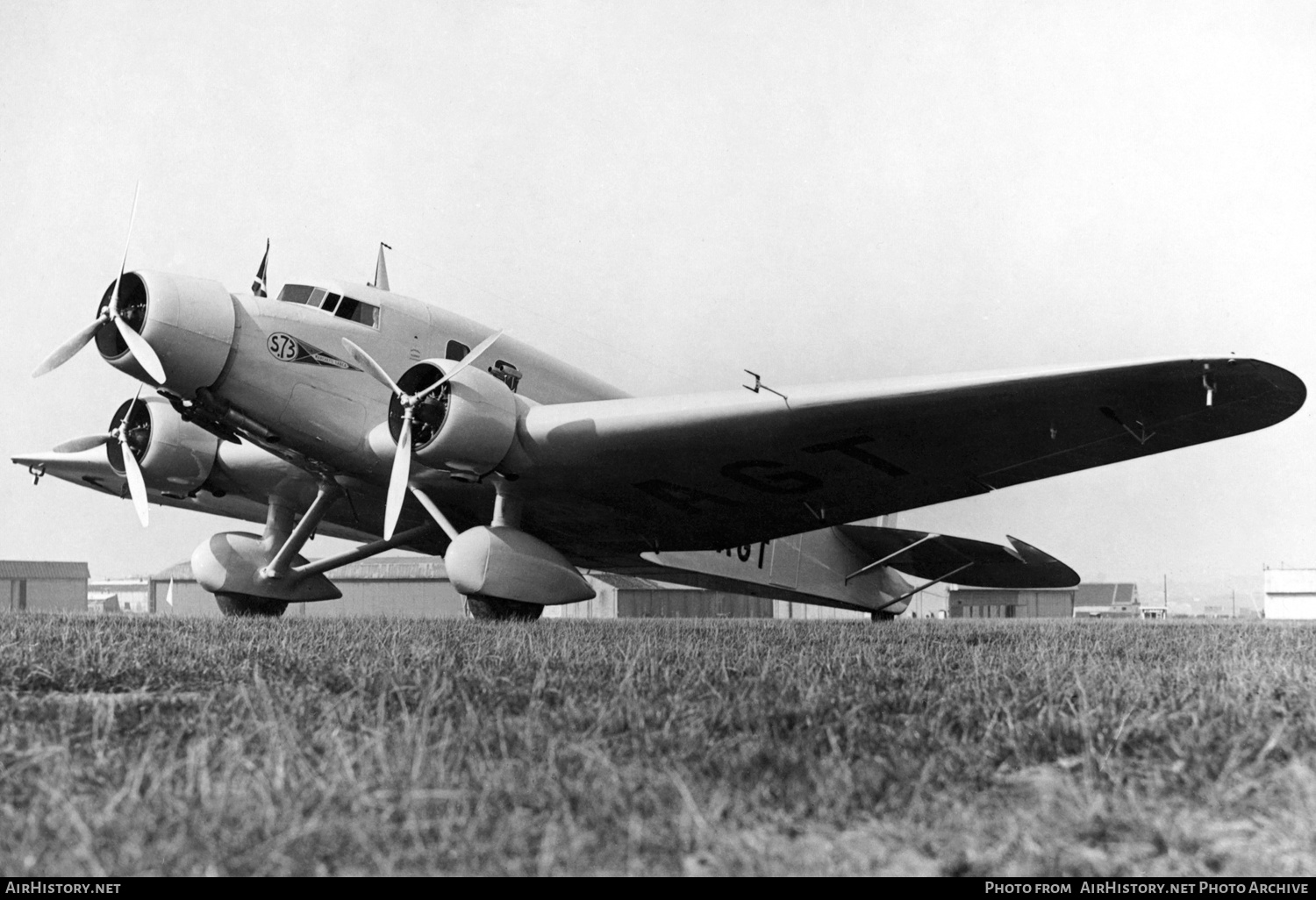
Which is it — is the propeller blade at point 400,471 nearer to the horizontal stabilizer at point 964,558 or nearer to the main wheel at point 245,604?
the main wheel at point 245,604

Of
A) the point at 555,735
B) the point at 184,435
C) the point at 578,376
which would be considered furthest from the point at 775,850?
the point at 184,435

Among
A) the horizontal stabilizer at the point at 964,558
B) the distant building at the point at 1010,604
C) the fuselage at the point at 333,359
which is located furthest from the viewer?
the distant building at the point at 1010,604

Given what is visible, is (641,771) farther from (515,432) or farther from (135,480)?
(135,480)

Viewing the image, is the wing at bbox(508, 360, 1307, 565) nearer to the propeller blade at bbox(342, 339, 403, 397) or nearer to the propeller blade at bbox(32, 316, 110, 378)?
the propeller blade at bbox(342, 339, 403, 397)

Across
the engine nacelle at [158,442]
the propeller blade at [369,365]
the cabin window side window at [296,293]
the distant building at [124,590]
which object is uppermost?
the cabin window side window at [296,293]

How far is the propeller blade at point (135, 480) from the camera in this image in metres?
14.2

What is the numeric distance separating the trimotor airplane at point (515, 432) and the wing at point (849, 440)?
33 millimetres

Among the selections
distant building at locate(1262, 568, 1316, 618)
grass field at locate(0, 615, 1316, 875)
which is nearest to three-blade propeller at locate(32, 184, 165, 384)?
grass field at locate(0, 615, 1316, 875)

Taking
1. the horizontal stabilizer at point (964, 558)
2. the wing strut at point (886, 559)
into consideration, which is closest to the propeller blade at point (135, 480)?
the horizontal stabilizer at point (964, 558)

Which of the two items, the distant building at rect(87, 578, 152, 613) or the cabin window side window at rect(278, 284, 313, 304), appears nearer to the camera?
the cabin window side window at rect(278, 284, 313, 304)

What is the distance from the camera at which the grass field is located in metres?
2.12

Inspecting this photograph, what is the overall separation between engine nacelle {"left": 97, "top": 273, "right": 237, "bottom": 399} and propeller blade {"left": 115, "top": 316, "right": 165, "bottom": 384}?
9 centimetres
